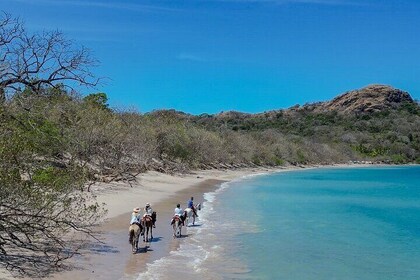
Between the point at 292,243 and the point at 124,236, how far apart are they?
22.4 feet

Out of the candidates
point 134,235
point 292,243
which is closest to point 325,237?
point 292,243

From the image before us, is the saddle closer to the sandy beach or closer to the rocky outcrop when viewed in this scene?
the sandy beach

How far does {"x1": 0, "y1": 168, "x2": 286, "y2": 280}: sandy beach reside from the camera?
42.7 feet

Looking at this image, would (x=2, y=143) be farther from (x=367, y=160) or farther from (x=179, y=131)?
(x=367, y=160)

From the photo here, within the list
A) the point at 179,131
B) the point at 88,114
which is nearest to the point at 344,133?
the point at 179,131

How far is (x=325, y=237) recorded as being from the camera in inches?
876

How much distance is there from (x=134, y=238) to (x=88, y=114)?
20321 millimetres

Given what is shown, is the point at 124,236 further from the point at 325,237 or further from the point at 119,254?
the point at 325,237

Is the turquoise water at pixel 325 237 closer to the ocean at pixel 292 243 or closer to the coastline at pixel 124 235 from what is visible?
the ocean at pixel 292 243

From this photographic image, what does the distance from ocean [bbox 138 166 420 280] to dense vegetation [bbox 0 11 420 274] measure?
3.11 m

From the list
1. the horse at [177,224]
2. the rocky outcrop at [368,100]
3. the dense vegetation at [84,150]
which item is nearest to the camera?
the dense vegetation at [84,150]

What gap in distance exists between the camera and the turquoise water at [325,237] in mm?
15969

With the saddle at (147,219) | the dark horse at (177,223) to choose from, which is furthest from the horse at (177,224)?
the saddle at (147,219)

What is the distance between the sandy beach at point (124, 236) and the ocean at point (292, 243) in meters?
0.56
